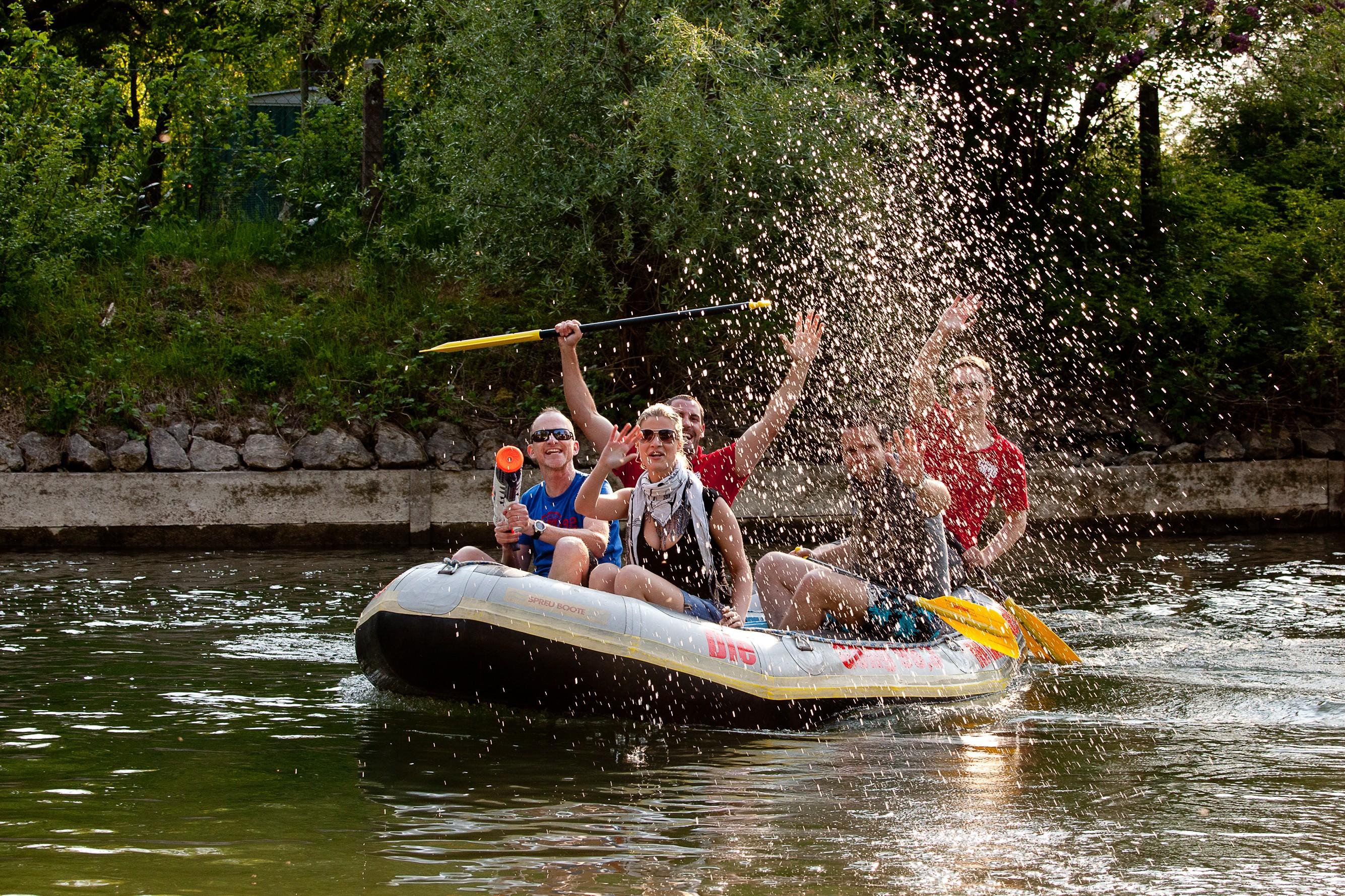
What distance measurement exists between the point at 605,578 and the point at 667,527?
37 centimetres

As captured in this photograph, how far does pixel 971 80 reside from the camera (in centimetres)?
1456

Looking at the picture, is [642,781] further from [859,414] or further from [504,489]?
[859,414]

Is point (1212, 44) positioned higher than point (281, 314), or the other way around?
point (1212, 44)

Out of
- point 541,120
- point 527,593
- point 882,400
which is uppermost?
point 541,120

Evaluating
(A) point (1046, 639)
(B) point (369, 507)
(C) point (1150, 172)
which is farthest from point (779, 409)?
(C) point (1150, 172)

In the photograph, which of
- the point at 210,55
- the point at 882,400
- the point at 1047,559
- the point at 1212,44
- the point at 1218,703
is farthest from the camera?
the point at 210,55

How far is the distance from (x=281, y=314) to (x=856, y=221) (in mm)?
5713

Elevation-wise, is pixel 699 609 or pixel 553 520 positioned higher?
pixel 553 520

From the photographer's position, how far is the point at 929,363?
678 centimetres

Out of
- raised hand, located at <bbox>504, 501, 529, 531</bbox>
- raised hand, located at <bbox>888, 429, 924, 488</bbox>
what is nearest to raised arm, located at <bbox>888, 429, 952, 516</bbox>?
raised hand, located at <bbox>888, 429, 924, 488</bbox>

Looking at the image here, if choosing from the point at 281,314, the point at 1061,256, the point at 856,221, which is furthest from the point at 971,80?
the point at 281,314

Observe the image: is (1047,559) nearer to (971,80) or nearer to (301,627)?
(971,80)

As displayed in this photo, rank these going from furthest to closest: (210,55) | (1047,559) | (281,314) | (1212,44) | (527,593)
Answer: (210,55)
(1212,44)
(281,314)
(1047,559)
(527,593)

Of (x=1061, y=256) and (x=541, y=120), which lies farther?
(x=1061, y=256)
